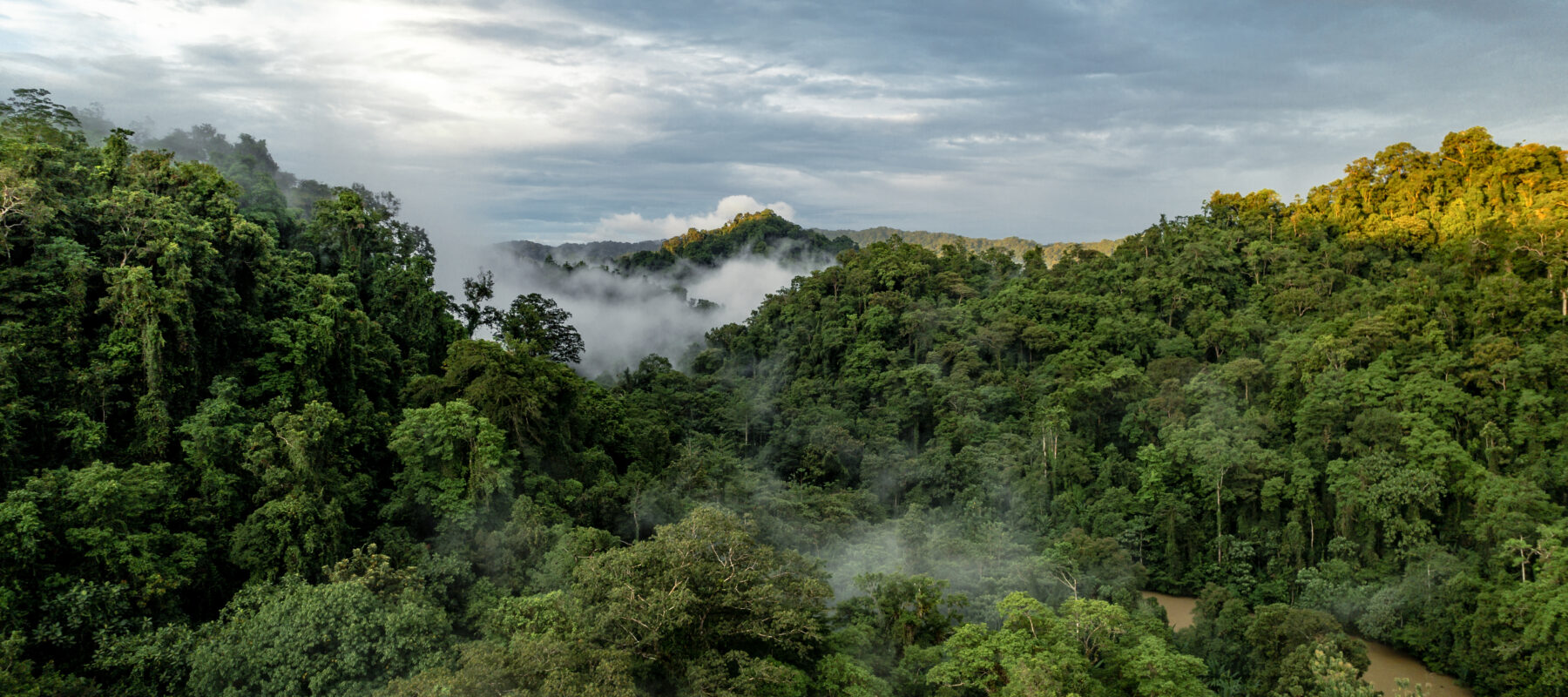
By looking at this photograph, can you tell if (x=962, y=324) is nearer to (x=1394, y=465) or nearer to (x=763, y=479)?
(x=763, y=479)

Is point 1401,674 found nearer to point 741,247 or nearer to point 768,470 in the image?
point 768,470

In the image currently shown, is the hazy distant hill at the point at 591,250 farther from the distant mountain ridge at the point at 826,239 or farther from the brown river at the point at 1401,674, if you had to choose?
the brown river at the point at 1401,674

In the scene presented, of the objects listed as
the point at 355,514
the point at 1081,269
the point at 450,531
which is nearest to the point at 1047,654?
the point at 450,531

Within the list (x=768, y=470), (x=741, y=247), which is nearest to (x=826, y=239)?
(x=741, y=247)

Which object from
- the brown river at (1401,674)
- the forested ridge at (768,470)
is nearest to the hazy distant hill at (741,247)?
the forested ridge at (768,470)

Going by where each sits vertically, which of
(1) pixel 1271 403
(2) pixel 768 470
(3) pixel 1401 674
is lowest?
(3) pixel 1401 674

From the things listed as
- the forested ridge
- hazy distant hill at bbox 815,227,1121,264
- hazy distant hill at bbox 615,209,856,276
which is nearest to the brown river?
the forested ridge

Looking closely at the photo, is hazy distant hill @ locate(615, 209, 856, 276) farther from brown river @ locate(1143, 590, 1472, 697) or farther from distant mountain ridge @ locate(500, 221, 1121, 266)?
brown river @ locate(1143, 590, 1472, 697)
